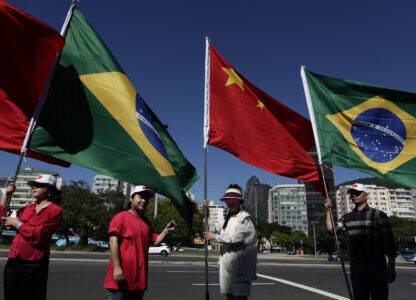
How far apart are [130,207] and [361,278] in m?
3.09

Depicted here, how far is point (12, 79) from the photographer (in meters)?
3.51

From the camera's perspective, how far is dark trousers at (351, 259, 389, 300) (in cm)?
378

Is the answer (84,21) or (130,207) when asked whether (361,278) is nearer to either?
(130,207)

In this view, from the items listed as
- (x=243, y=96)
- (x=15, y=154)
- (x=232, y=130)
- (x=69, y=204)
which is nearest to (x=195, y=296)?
(x=232, y=130)

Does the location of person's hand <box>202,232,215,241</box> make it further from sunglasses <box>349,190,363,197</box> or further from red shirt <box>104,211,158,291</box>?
sunglasses <box>349,190,363,197</box>

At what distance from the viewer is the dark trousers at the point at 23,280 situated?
2994 mm

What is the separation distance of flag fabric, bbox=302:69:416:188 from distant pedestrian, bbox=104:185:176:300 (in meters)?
3.19

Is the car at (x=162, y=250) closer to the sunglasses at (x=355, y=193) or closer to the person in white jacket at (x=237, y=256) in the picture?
the person in white jacket at (x=237, y=256)

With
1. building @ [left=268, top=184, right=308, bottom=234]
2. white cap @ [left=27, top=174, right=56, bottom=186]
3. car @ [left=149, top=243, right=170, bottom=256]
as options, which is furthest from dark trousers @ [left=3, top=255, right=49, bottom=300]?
building @ [left=268, top=184, right=308, bottom=234]

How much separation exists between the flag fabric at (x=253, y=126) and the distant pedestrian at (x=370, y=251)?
1.11m

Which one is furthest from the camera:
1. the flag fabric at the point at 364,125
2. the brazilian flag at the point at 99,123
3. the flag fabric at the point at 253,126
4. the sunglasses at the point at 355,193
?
the flag fabric at the point at 253,126

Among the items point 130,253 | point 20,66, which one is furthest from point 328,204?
point 20,66

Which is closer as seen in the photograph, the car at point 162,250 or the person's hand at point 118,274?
the person's hand at point 118,274

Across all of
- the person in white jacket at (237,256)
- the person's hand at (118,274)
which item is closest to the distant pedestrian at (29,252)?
the person's hand at (118,274)
